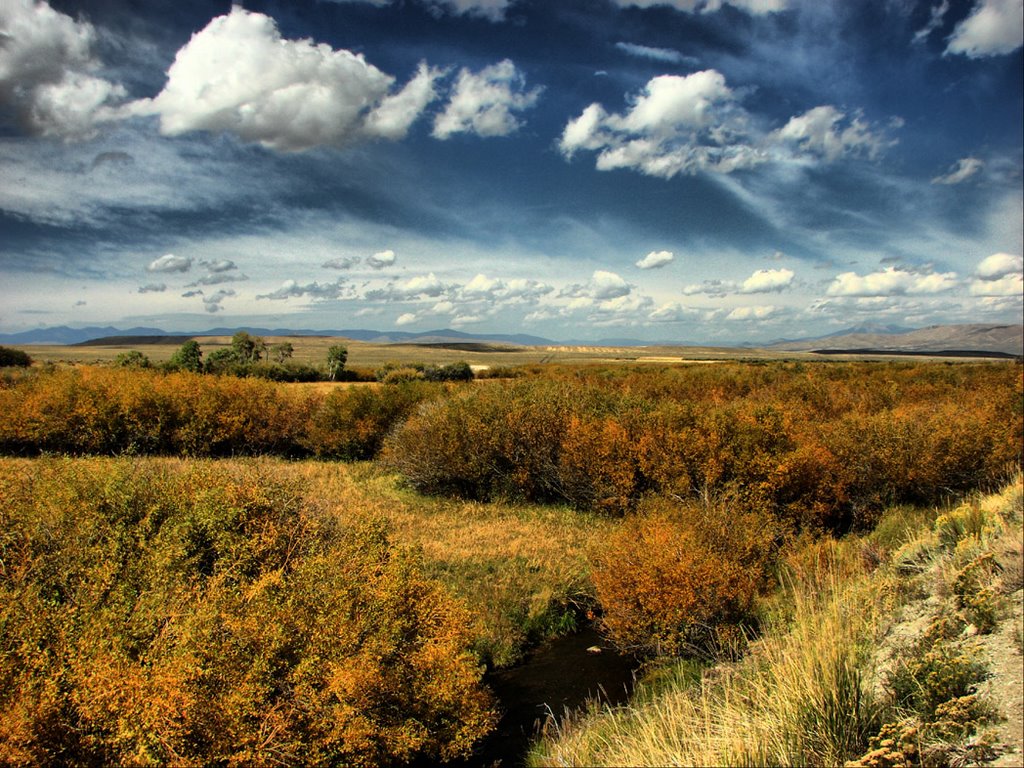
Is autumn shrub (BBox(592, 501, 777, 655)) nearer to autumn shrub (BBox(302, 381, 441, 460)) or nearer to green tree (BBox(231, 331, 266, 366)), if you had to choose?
autumn shrub (BBox(302, 381, 441, 460))

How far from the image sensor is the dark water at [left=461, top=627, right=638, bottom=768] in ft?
26.9

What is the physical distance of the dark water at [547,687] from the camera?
26.9ft

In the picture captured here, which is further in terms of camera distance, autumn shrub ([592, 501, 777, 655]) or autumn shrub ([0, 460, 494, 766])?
autumn shrub ([592, 501, 777, 655])

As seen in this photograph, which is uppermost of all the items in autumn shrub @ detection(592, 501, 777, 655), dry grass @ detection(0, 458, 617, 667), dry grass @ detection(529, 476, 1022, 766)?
dry grass @ detection(529, 476, 1022, 766)

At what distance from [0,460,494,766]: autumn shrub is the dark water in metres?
0.56

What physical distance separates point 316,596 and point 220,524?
3.52 m

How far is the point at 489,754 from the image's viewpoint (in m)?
8.02

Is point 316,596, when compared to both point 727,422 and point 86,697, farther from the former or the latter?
point 727,422

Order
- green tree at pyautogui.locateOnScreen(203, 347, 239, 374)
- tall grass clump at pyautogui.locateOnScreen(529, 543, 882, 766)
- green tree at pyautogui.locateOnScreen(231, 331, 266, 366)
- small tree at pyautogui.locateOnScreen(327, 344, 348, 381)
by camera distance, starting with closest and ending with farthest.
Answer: tall grass clump at pyautogui.locateOnScreen(529, 543, 882, 766) < green tree at pyautogui.locateOnScreen(203, 347, 239, 374) < small tree at pyautogui.locateOnScreen(327, 344, 348, 381) < green tree at pyautogui.locateOnScreen(231, 331, 266, 366)

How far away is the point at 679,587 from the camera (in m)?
9.97

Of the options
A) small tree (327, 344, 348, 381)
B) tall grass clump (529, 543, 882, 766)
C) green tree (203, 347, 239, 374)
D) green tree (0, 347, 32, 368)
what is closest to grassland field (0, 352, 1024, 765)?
tall grass clump (529, 543, 882, 766)

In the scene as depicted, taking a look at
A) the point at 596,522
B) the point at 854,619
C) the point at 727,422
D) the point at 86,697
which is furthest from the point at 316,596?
the point at 727,422

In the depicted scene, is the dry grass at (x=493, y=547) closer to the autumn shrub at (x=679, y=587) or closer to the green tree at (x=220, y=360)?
the autumn shrub at (x=679, y=587)

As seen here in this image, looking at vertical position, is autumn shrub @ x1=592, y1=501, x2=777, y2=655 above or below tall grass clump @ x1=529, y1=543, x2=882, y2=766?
below
